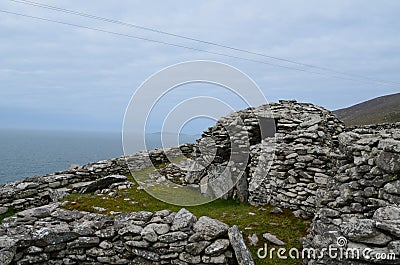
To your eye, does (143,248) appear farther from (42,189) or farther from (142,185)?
(42,189)

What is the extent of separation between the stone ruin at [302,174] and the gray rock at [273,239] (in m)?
0.65

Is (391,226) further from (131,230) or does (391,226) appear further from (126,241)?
(126,241)

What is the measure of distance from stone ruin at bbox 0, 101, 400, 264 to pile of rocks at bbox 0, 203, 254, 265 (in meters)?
0.23

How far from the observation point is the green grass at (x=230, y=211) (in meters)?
8.34

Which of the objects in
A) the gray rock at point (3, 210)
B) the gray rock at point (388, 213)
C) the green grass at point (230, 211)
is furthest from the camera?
the gray rock at point (3, 210)

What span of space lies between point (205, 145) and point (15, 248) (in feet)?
29.5

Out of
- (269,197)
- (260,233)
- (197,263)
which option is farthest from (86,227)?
(269,197)

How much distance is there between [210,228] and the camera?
764 centimetres

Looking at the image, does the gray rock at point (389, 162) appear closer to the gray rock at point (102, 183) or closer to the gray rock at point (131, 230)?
the gray rock at point (131, 230)

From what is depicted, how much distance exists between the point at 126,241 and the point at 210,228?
2.20 meters

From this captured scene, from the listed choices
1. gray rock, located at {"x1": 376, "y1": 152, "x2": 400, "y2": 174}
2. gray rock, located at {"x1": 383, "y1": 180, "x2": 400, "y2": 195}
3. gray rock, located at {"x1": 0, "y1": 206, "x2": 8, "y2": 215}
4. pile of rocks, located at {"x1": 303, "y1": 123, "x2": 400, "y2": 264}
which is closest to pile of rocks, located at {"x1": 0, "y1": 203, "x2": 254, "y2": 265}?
pile of rocks, located at {"x1": 303, "y1": 123, "x2": 400, "y2": 264}

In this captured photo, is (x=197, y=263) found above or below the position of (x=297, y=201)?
below

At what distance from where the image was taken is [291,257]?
746cm
